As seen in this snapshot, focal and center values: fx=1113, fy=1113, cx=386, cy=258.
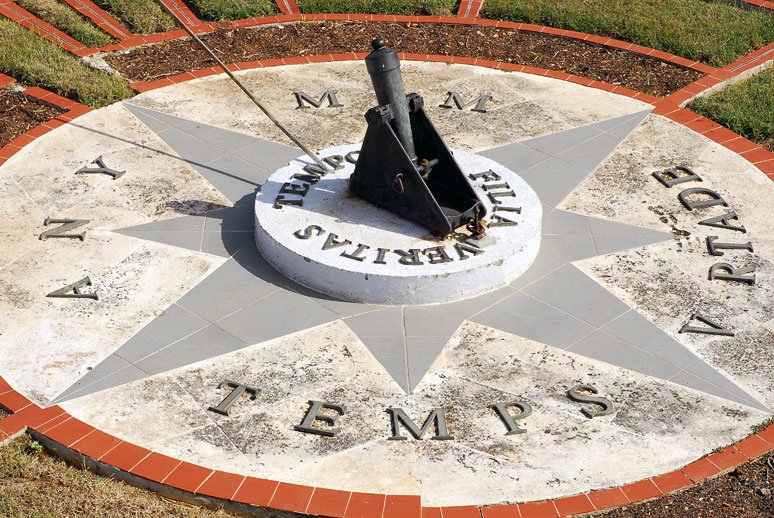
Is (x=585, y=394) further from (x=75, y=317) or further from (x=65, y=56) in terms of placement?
(x=65, y=56)

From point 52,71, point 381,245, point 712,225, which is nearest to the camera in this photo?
point 381,245

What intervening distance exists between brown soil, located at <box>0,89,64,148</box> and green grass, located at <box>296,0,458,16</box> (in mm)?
5183

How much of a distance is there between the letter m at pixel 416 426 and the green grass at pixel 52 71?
8.09 m

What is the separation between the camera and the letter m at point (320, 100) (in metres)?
16.2

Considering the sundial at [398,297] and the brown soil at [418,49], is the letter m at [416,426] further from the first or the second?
the brown soil at [418,49]

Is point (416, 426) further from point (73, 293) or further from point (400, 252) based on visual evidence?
point (73, 293)

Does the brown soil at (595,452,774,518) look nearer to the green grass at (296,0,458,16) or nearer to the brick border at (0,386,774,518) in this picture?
the brick border at (0,386,774,518)

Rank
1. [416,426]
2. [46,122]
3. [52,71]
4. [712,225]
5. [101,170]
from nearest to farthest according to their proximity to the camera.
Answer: [416,426]
[712,225]
[101,170]
[46,122]
[52,71]

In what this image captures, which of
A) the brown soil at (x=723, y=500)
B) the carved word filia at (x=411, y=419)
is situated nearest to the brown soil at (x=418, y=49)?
the carved word filia at (x=411, y=419)

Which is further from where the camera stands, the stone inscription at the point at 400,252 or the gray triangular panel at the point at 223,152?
the gray triangular panel at the point at 223,152

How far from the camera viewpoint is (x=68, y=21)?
18.2 meters

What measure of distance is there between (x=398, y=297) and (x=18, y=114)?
729 cm

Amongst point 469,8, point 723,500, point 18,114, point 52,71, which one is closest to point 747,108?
point 469,8

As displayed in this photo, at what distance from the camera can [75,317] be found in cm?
1168
